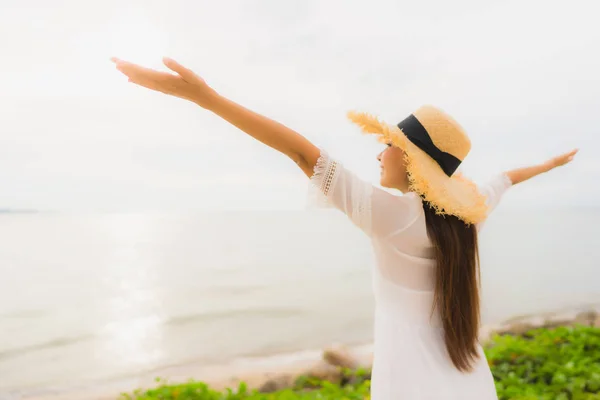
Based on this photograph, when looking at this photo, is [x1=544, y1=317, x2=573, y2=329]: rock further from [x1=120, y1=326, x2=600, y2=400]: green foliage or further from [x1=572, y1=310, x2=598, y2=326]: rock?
[x1=120, y1=326, x2=600, y2=400]: green foliage

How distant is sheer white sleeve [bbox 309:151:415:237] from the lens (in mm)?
1286

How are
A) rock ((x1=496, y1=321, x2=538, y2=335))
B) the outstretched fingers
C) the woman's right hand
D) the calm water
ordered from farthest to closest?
the calm water
rock ((x1=496, y1=321, x2=538, y2=335))
the woman's right hand
the outstretched fingers

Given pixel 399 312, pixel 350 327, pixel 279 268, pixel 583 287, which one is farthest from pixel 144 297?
pixel 399 312

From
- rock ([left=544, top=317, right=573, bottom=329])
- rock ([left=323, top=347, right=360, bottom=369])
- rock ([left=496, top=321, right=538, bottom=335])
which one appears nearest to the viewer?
rock ([left=323, top=347, right=360, bottom=369])

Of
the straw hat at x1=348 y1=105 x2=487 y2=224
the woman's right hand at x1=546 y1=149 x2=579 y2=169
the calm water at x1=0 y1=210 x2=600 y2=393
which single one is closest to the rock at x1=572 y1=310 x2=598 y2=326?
the calm water at x1=0 y1=210 x2=600 y2=393

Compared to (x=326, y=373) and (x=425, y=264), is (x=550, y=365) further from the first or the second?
(x=425, y=264)

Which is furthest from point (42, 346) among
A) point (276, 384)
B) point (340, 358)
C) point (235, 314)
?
point (340, 358)

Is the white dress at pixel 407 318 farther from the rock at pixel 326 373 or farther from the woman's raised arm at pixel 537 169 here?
the rock at pixel 326 373

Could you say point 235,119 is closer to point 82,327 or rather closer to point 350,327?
point 350,327

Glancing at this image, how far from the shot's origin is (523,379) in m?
4.24

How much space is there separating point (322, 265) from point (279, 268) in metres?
2.13

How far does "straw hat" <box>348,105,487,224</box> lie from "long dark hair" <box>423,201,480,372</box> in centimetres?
5

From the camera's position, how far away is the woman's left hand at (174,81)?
116cm

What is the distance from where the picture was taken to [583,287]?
14.5 metres
